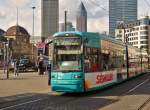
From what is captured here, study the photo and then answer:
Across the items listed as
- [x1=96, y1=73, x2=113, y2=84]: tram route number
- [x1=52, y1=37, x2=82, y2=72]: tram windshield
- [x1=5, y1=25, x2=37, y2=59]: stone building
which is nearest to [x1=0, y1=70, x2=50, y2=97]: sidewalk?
[x1=52, y1=37, x2=82, y2=72]: tram windshield

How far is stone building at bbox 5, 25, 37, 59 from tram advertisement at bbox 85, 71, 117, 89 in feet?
212

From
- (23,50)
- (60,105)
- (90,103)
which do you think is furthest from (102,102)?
(23,50)

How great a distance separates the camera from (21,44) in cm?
11262

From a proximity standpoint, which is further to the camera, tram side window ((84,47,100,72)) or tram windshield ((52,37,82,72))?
tram side window ((84,47,100,72))

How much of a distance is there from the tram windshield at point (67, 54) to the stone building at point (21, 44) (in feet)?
229

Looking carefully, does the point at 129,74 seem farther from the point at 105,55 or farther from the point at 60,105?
the point at 60,105

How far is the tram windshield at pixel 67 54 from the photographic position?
23.2m

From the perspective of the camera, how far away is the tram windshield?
23.2 m

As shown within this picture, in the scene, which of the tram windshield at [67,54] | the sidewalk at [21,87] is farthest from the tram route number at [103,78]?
the sidewalk at [21,87]

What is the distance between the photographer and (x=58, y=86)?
23.2 meters

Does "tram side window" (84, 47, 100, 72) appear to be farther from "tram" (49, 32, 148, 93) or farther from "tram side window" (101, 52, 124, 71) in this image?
"tram side window" (101, 52, 124, 71)

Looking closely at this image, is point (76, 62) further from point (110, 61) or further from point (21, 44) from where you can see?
point (21, 44)

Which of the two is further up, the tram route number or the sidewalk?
the tram route number

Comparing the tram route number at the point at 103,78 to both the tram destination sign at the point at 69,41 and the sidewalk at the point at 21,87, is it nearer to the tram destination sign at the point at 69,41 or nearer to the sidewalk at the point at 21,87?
the tram destination sign at the point at 69,41
